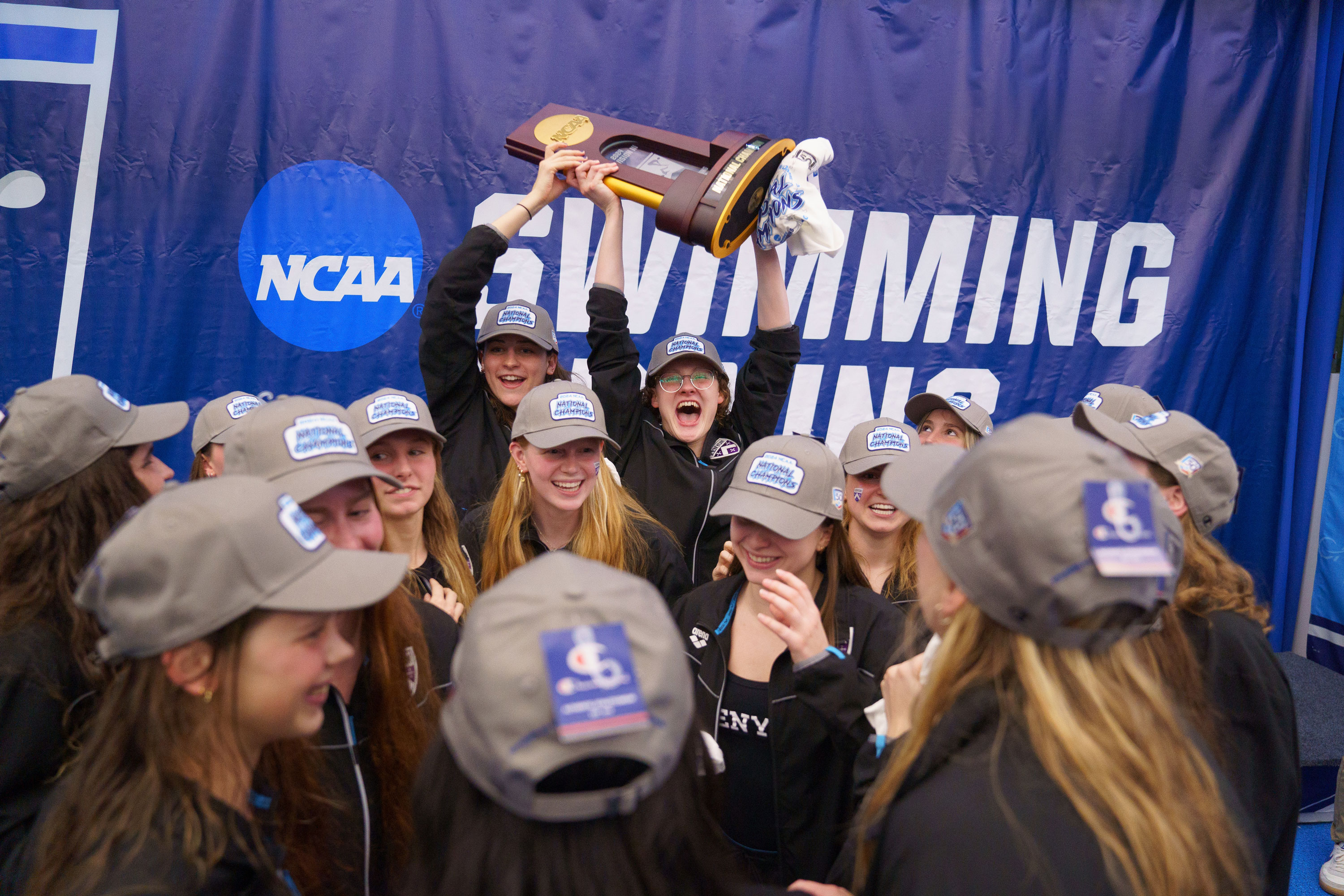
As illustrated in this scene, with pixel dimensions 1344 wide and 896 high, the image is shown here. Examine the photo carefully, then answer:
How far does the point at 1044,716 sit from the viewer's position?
1.01 metres

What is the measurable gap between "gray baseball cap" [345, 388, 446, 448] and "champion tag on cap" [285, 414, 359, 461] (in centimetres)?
53

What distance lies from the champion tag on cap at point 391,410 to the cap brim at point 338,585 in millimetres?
1017

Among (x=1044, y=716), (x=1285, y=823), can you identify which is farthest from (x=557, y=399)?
(x=1285, y=823)

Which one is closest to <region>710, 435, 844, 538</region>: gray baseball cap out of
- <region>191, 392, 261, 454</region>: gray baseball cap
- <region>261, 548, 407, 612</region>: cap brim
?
<region>261, 548, 407, 612</region>: cap brim

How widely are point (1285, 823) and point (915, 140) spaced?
2829 millimetres

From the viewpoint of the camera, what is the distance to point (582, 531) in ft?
8.13

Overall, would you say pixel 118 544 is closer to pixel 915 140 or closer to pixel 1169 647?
pixel 1169 647

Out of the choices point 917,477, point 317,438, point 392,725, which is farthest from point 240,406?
point 917,477

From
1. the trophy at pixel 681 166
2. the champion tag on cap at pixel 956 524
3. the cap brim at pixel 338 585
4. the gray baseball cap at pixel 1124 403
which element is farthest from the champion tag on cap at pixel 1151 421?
the cap brim at pixel 338 585

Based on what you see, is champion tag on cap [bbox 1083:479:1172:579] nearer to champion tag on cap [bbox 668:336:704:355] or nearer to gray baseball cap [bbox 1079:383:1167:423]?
gray baseball cap [bbox 1079:383:1167:423]

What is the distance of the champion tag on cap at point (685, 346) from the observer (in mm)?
3141

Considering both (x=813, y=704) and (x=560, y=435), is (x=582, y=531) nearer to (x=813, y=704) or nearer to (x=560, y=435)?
(x=560, y=435)

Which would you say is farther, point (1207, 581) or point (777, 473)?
point (777, 473)

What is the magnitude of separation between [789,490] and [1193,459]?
0.80 m
